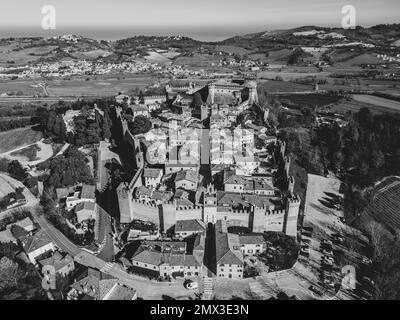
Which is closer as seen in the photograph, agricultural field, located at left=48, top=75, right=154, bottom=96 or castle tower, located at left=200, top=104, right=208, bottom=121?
castle tower, located at left=200, top=104, right=208, bottom=121

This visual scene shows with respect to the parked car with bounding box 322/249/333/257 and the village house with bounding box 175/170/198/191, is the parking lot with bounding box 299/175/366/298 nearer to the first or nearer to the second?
the parked car with bounding box 322/249/333/257

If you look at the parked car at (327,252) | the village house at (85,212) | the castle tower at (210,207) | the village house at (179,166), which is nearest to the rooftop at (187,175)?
the village house at (179,166)

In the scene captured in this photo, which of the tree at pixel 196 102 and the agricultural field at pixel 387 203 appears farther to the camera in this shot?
the tree at pixel 196 102

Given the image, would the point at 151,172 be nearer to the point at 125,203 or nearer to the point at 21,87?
the point at 125,203

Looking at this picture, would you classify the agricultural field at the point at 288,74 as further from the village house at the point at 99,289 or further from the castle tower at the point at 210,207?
the village house at the point at 99,289

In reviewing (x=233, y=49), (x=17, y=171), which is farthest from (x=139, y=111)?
(x=233, y=49)

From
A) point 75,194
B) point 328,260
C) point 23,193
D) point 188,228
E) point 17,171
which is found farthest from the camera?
point 17,171

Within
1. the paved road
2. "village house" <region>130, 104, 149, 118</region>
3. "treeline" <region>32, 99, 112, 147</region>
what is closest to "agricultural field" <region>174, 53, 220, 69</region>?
"village house" <region>130, 104, 149, 118</region>
